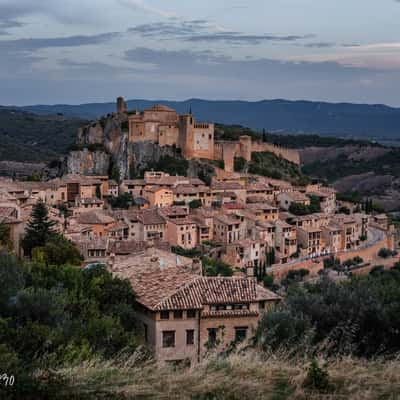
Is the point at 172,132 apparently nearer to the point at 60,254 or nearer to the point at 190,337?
the point at 60,254

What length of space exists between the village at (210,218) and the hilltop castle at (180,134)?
0.26 feet

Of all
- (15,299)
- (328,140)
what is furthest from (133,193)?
(328,140)

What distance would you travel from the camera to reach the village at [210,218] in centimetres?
3412

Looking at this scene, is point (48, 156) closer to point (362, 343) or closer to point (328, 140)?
point (328, 140)

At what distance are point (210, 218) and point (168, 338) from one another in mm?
27208

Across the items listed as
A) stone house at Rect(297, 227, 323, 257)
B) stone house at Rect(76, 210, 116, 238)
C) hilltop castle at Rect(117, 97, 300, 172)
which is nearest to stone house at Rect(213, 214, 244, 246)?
stone house at Rect(297, 227, 323, 257)

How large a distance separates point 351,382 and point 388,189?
86.0 meters

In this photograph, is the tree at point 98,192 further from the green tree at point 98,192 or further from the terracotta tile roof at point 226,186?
the terracotta tile roof at point 226,186

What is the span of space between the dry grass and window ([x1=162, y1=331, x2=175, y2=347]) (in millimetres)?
5733

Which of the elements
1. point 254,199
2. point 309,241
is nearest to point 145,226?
point 309,241

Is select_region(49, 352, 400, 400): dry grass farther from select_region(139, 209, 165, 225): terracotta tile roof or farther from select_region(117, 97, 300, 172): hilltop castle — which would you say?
select_region(117, 97, 300, 172): hilltop castle

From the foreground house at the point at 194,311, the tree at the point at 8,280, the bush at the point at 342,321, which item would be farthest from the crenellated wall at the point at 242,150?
the tree at the point at 8,280

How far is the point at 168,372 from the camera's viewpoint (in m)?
6.79

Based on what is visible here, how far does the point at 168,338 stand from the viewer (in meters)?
12.9
